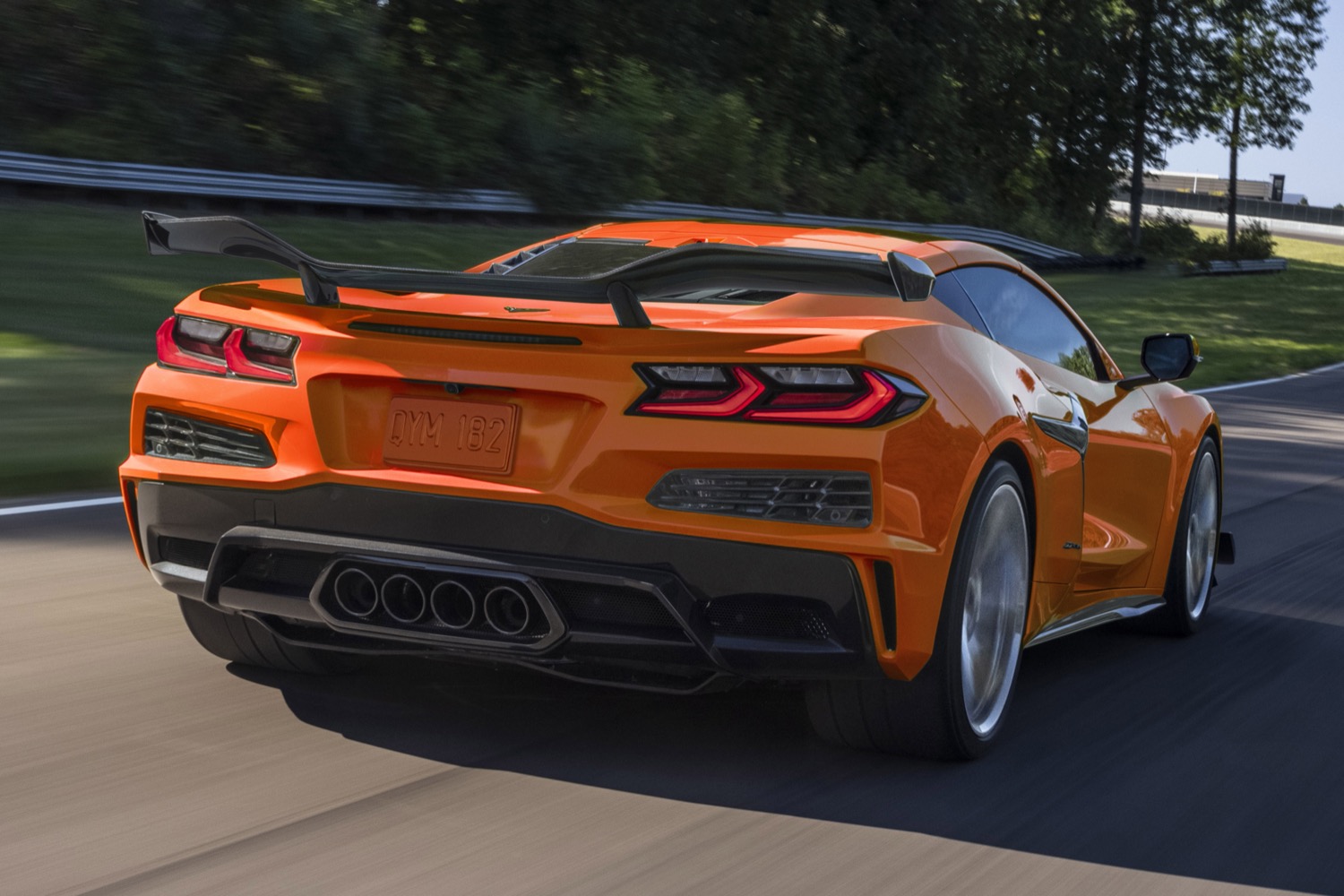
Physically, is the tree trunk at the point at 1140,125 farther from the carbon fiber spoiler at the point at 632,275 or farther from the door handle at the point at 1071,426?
the carbon fiber spoiler at the point at 632,275

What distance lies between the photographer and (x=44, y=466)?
795 centimetres

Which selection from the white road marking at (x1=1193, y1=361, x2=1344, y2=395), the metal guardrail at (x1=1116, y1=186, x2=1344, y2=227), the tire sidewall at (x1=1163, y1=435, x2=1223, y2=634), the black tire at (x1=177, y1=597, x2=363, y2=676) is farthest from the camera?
the metal guardrail at (x1=1116, y1=186, x2=1344, y2=227)

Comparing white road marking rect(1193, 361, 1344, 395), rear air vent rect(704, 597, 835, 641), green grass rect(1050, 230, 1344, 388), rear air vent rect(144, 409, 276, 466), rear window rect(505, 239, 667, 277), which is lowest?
green grass rect(1050, 230, 1344, 388)

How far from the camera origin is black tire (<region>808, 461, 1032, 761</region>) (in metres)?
4.01

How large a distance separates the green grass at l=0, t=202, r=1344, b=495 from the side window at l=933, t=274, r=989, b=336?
4662 mm

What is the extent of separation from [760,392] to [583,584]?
0.57 metres

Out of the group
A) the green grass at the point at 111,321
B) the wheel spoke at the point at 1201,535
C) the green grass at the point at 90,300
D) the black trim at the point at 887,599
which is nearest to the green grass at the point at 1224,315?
the green grass at the point at 111,321

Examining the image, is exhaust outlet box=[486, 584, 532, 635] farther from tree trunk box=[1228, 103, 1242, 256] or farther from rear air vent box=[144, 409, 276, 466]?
tree trunk box=[1228, 103, 1242, 256]

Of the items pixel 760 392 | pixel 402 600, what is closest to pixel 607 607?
pixel 402 600

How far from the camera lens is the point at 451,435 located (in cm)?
386

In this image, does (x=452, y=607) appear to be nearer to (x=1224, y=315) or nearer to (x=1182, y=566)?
(x=1182, y=566)

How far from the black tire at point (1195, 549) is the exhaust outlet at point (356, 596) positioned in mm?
3159

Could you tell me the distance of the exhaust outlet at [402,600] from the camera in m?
3.88

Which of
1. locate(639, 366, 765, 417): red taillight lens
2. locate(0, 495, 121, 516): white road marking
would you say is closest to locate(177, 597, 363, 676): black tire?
locate(639, 366, 765, 417): red taillight lens
